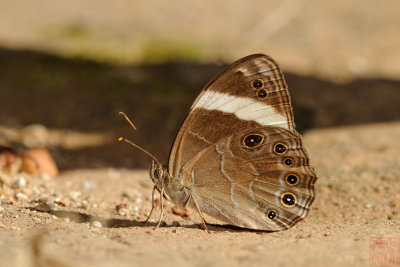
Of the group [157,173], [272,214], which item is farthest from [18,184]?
[272,214]

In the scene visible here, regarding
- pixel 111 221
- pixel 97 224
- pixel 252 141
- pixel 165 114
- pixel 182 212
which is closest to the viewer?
pixel 97 224

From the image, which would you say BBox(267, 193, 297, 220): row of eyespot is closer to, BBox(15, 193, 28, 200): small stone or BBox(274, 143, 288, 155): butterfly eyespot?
BBox(274, 143, 288, 155): butterfly eyespot

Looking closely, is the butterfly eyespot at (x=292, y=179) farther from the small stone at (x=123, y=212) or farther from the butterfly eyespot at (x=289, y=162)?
the small stone at (x=123, y=212)

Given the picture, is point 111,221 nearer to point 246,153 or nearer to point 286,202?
point 246,153

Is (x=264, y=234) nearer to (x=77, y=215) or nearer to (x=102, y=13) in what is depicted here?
(x=77, y=215)

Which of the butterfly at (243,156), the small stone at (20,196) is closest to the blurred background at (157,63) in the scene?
the small stone at (20,196)

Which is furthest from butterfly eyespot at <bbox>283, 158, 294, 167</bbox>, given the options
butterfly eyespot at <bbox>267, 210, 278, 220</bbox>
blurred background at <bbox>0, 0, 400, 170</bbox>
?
blurred background at <bbox>0, 0, 400, 170</bbox>
